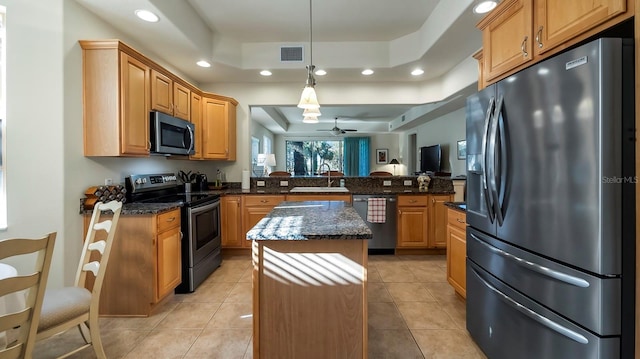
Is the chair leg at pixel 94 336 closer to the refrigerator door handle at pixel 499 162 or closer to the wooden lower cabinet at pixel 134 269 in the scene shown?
the wooden lower cabinet at pixel 134 269

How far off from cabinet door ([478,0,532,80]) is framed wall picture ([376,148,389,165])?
8.95m

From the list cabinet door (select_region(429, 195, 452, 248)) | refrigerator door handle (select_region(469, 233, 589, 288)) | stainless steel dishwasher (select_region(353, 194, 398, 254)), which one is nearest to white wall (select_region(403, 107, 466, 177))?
cabinet door (select_region(429, 195, 452, 248))

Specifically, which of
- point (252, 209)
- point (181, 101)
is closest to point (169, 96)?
Result: point (181, 101)

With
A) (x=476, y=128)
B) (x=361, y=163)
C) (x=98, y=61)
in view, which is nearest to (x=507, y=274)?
(x=476, y=128)

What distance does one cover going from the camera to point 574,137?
1180 millimetres

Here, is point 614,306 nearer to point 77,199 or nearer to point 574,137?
point 574,137

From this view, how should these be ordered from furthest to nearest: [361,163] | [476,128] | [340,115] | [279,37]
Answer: [361,163], [340,115], [279,37], [476,128]

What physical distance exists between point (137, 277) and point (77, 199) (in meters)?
0.75

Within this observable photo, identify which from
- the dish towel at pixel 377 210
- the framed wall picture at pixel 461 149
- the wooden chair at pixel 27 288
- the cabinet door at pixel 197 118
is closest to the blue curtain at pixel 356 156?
the framed wall picture at pixel 461 149

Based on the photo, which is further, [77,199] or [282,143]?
[282,143]

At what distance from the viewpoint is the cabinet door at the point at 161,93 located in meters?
2.68

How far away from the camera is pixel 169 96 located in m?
2.97

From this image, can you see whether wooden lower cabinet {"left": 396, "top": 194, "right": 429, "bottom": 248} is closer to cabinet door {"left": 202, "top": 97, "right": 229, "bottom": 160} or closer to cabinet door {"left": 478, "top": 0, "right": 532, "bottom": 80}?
cabinet door {"left": 478, "top": 0, "right": 532, "bottom": 80}

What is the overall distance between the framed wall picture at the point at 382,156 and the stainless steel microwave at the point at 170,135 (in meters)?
8.36
